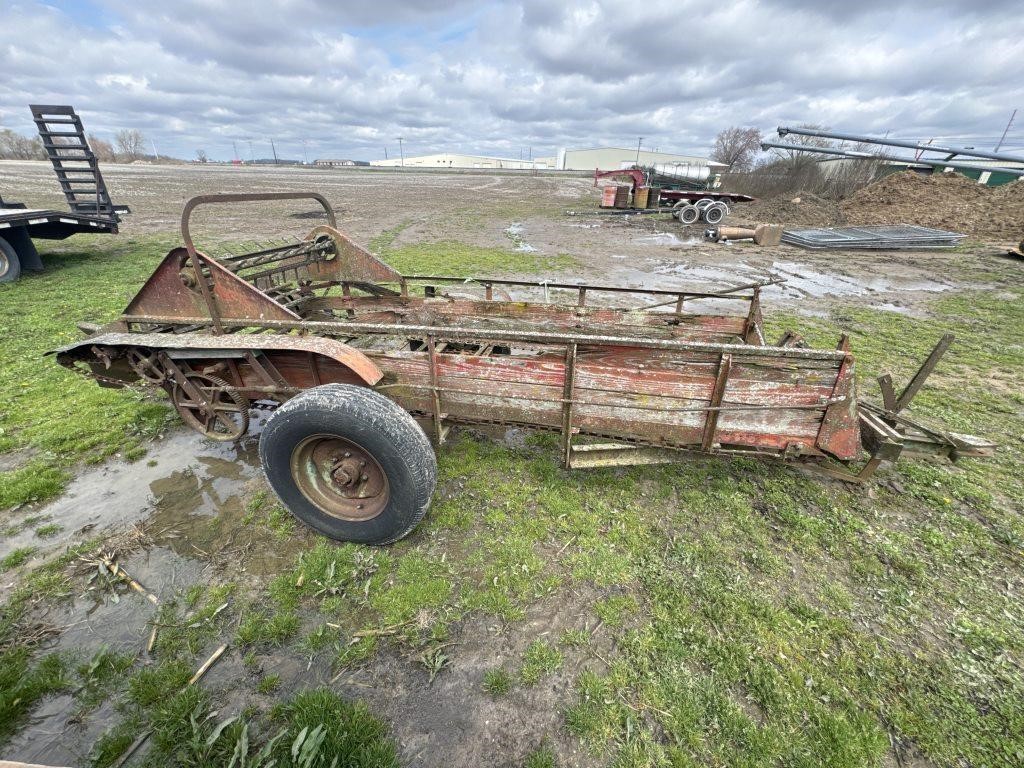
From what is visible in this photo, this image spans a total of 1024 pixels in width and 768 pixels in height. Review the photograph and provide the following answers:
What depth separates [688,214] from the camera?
65.9ft

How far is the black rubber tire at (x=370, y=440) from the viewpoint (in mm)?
2645

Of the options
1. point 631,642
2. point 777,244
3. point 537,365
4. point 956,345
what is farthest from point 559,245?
point 631,642

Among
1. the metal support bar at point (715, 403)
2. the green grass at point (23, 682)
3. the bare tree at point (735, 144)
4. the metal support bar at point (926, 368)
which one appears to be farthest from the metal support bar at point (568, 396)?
the bare tree at point (735, 144)

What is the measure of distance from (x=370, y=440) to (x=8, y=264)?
466 inches

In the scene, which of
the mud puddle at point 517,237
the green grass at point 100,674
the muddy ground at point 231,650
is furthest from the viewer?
the mud puddle at point 517,237

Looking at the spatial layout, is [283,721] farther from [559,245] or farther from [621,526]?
[559,245]

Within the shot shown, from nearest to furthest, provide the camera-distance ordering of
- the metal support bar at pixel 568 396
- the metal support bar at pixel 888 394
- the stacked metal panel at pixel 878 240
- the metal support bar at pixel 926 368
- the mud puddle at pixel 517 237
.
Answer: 1. the metal support bar at pixel 926 368
2. the metal support bar at pixel 568 396
3. the metal support bar at pixel 888 394
4. the mud puddle at pixel 517 237
5. the stacked metal panel at pixel 878 240

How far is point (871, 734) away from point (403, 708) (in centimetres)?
224

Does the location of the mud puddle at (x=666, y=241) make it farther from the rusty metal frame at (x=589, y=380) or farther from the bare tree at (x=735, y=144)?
the bare tree at (x=735, y=144)

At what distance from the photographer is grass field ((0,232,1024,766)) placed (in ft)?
6.74

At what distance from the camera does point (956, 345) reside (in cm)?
675

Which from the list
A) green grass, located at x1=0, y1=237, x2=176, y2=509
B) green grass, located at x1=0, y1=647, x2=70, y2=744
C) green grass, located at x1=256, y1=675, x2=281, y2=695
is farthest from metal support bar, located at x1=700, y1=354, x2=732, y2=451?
green grass, located at x1=0, y1=237, x2=176, y2=509

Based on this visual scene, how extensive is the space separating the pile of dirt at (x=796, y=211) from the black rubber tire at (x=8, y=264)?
24.8 m

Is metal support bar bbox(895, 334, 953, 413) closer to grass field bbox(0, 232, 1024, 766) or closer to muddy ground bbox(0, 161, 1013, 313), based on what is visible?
grass field bbox(0, 232, 1024, 766)
